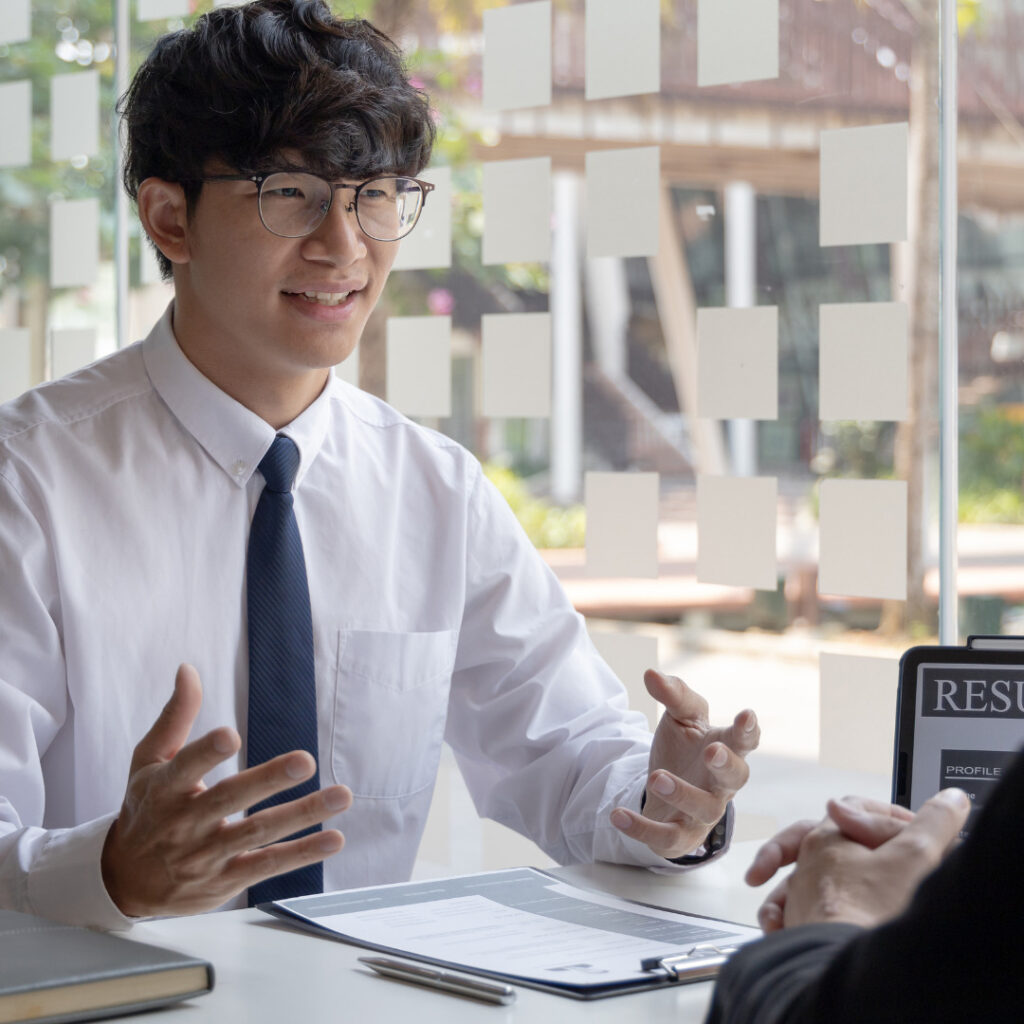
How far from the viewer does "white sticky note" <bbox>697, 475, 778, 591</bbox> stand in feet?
7.51

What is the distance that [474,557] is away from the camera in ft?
6.40

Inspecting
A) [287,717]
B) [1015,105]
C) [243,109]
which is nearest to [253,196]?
[243,109]

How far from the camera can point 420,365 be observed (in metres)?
2.79

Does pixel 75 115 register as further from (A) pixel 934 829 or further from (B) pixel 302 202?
(A) pixel 934 829

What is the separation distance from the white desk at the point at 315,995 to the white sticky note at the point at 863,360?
1.24 meters

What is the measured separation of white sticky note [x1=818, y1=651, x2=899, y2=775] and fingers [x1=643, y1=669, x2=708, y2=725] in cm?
72

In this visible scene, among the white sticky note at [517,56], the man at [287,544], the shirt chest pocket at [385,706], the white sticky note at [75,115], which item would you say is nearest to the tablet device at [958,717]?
the man at [287,544]

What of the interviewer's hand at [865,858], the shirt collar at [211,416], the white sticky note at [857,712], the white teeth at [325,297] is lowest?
the white sticky note at [857,712]

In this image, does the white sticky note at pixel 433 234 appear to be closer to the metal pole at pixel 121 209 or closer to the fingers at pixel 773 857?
the metal pole at pixel 121 209

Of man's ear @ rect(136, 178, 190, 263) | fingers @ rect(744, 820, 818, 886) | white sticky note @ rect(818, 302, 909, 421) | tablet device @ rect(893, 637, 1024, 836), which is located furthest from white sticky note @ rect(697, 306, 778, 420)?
fingers @ rect(744, 820, 818, 886)

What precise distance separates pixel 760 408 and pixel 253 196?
916 mm

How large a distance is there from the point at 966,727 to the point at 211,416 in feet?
3.29

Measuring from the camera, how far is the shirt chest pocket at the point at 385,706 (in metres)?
1.82

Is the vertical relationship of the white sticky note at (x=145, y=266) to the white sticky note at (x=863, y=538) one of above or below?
above
